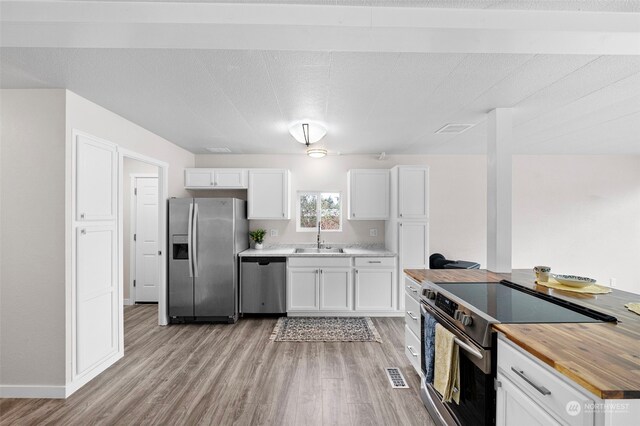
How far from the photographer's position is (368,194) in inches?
173

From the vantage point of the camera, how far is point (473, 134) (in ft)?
11.6

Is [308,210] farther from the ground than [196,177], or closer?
closer

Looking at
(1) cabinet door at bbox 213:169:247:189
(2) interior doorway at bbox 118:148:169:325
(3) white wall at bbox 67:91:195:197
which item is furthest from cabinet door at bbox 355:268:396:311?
(2) interior doorway at bbox 118:148:169:325

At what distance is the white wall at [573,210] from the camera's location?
4766 mm

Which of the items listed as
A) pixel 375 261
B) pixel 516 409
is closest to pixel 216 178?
pixel 375 261

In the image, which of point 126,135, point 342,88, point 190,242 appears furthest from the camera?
point 190,242

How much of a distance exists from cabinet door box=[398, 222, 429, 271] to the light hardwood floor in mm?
1130

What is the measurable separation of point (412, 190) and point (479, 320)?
2.78 metres

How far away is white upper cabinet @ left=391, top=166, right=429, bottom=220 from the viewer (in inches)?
159

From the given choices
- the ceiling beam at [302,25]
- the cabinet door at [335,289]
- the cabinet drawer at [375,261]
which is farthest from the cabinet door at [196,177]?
the ceiling beam at [302,25]

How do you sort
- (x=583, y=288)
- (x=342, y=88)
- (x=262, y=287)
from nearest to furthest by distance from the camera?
1. (x=583, y=288)
2. (x=342, y=88)
3. (x=262, y=287)

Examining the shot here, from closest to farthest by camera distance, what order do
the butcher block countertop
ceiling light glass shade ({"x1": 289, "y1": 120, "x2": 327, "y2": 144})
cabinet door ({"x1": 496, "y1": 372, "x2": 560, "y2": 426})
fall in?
the butcher block countertop, cabinet door ({"x1": 496, "y1": 372, "x2": 560, "y2": 426}), ceiling light glass shade ({"x1": 289, "y1": 120, "x2": 327, "y2": 144})

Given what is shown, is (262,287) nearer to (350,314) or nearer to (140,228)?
(350,314)

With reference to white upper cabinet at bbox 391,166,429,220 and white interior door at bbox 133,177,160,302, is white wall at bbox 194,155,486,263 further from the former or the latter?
white interior door at bbox 133,177,160,302
